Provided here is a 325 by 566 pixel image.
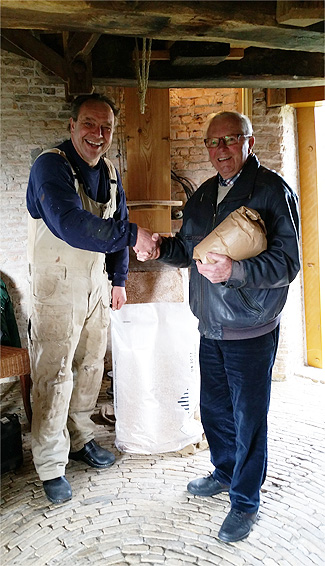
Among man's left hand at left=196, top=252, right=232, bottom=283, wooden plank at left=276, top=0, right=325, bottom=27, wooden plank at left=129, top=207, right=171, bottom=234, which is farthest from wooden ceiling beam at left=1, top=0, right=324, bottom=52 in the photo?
wooden plank at left=129, top=207, right=171, bottom=234

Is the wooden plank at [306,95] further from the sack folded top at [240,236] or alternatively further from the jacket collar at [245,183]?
the sack folded top at [240,236]

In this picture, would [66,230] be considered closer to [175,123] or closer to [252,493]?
[252,493]

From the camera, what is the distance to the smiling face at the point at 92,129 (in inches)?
111

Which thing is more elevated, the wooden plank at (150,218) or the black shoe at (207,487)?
the wooden plank at (150,218)

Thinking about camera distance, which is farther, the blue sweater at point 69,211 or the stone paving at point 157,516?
the blue sweater at point 69,211

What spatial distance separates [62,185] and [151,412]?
1.51 metres

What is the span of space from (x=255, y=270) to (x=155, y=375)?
4.12 feet

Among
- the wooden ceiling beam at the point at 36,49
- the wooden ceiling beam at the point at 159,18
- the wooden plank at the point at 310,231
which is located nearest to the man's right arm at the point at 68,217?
the wooden ceiling beam at the point at 159,18

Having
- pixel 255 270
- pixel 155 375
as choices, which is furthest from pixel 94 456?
pixel 255 270

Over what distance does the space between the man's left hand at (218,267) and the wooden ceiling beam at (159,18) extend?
3.59 feet

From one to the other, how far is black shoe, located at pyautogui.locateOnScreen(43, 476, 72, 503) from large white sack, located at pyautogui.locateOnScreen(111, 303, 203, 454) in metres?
0.55

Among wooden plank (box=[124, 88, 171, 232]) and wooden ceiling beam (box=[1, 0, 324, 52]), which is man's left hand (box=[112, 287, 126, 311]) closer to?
wooden plank (box=[124, 88, 171, 232])

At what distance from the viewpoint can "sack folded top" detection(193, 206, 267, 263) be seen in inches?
86.7

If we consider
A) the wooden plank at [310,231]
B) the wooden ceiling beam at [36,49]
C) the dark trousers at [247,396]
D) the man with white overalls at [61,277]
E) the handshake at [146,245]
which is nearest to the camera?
the dark trousers at [247,396]
